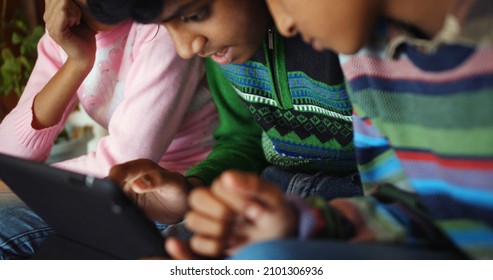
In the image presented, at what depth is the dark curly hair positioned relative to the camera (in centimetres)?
74

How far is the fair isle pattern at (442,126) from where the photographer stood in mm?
650

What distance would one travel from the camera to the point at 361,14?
670 millimetres

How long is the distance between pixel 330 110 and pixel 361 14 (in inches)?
12.5

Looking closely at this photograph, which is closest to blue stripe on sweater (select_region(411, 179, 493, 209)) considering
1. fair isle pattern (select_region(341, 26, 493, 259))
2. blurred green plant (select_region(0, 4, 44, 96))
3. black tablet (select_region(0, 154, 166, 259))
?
fair isle pattern (select_region(341, 26, 493, 259))

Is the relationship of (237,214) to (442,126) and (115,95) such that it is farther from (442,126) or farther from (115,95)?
(115,95)

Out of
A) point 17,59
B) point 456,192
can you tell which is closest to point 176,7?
point 456,192

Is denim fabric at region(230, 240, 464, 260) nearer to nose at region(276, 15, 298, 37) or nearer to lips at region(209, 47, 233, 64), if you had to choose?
nose at region(276, 15, 298, 37)

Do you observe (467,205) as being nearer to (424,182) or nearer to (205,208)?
(424,182)

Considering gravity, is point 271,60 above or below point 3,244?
above

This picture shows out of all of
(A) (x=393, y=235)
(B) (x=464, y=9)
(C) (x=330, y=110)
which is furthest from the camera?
(C) (x=330, y=110)

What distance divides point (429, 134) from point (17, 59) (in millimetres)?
1177

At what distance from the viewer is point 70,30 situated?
43.8 inches

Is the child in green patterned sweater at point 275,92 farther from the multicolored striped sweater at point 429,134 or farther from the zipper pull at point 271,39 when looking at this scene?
the multicolored striped sweater at point 429,134
